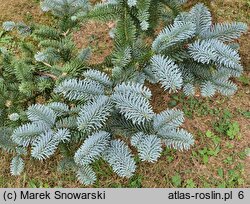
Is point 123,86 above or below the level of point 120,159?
above

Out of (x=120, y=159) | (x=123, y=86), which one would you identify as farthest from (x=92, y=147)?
(x=123, y=86)

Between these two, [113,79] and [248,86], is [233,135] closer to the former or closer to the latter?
[248,86]

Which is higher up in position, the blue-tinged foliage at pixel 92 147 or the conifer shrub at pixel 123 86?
the conifer shrub at pixel 123 86

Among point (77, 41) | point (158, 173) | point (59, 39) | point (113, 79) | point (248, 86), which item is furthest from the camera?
point (77, 41)

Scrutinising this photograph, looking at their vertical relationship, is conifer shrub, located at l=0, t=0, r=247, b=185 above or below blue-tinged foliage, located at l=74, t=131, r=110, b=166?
above

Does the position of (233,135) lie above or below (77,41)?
below

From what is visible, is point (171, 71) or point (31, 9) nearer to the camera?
point (171, 71)

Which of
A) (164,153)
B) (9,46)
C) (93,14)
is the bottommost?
(164,153)

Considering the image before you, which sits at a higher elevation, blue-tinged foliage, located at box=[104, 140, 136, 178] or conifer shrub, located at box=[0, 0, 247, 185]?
conifer shrub, located at box=[0, 0, 247, 185]

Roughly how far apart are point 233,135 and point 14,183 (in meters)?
2.07

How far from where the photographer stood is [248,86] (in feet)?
11.1

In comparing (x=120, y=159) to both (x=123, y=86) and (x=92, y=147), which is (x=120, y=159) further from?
(x=123, y=86)

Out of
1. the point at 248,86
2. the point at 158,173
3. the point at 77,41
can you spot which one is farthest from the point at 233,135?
the point at 77,41

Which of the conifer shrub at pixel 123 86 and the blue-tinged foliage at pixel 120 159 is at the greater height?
the conifer shrub at pixel 123 86
